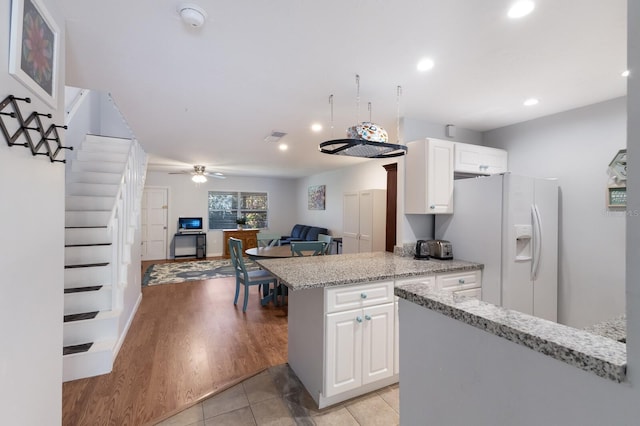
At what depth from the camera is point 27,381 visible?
3.84 ft

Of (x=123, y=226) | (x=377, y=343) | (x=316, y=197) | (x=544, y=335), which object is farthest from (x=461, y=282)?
(x=316, y=197)

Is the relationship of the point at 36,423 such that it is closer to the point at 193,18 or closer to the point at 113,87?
the point at 193,18

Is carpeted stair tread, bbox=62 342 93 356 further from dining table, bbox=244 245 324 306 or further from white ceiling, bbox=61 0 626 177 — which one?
white ceiling, bbox=61 0 626 177

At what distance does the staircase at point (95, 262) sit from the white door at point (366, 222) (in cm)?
321

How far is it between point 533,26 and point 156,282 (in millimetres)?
6193

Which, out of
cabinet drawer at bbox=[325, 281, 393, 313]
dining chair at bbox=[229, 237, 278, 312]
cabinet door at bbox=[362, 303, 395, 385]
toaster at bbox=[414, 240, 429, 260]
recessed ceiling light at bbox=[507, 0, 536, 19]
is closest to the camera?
recessed ceiling light at bbox=[507, 0, 536, 19]

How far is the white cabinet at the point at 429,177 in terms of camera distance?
2.75 metres

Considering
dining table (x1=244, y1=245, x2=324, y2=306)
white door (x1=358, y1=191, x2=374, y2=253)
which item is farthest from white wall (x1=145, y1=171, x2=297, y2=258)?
white door (x1=358, y1=191, x2=374, y2=253)

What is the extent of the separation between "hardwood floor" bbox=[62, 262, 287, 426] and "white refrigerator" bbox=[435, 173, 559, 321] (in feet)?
6.93

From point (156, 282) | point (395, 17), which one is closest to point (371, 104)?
point (395, 17)

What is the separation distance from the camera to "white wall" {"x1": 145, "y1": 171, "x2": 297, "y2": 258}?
305 inches

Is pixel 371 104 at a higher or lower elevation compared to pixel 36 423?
higher

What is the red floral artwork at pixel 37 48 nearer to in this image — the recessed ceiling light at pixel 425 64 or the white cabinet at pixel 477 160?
the recessed ceiling light at pixel 425 64

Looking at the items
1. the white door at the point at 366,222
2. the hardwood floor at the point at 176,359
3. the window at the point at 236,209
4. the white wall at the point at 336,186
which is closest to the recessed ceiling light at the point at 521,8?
the hardwood floor at the point at 176,359
